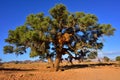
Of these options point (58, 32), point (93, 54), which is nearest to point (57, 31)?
point (58, 32)

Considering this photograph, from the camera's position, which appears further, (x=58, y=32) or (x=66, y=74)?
(x=58, y=32)

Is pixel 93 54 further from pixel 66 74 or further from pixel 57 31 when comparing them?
pixel 66 74

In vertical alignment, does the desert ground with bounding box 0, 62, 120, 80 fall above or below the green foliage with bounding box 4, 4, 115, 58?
below

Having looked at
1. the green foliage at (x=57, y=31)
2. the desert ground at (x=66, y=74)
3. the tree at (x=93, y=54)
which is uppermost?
the green foliage at (x=57, y=31)

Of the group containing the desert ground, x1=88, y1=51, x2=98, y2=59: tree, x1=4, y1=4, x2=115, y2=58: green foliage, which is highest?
x1=4, y1=4, x2=115, y2=58: green foliage

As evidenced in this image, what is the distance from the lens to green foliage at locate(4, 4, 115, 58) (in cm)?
3347

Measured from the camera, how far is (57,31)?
114ft

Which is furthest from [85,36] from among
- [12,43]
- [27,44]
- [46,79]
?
[46,79]

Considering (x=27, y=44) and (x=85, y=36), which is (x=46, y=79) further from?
(x=85, y=36)

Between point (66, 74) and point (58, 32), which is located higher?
point (58, 32)

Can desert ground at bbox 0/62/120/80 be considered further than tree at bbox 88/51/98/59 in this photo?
No

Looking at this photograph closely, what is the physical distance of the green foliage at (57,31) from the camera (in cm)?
3347

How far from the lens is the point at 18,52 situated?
38.3m

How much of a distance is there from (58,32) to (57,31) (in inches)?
7.7
